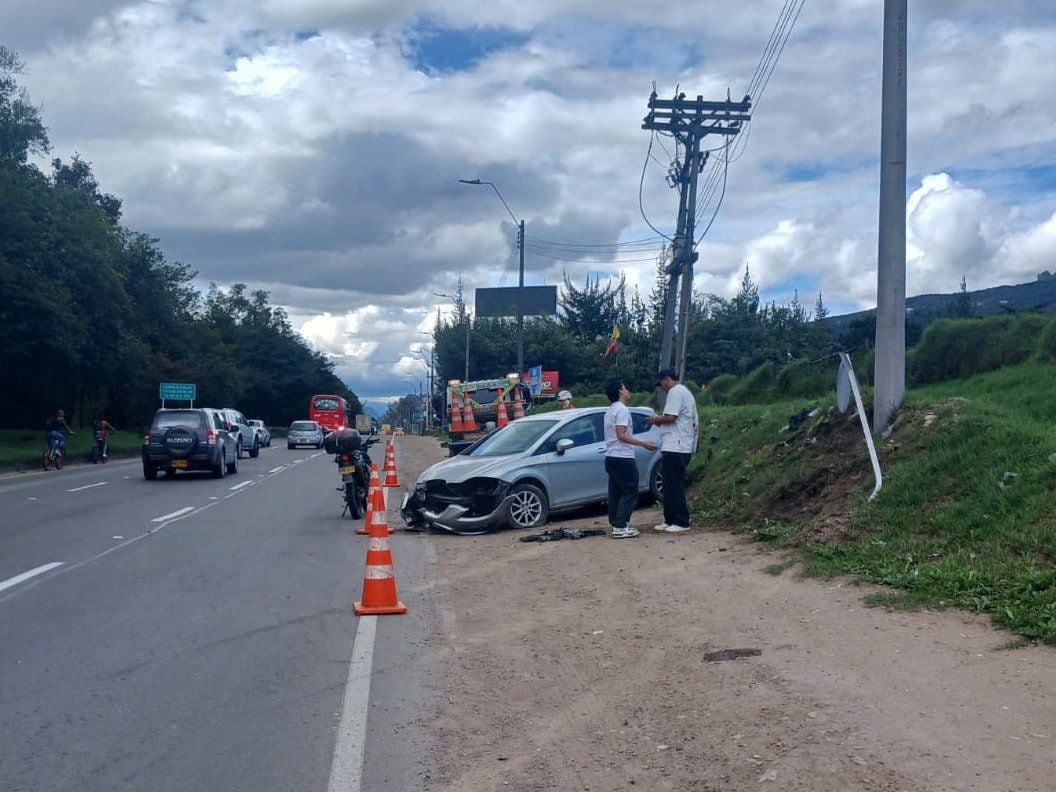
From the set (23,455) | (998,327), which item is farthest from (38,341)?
(998,327)

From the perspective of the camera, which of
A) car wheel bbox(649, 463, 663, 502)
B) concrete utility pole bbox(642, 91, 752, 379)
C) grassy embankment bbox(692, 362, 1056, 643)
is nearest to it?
grassy embankment bbox(692, 362, 1056, 643)

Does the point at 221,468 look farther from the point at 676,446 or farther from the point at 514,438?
the point at 676,446

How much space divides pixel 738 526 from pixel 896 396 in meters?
2.17

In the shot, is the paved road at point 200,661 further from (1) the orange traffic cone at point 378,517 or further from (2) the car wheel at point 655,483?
(2) the car wheel at point 655,483

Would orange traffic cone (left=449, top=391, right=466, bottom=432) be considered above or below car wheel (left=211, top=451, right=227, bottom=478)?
above

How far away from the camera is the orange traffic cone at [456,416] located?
31.0 m

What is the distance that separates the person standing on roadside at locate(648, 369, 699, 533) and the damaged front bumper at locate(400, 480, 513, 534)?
2.38 meters

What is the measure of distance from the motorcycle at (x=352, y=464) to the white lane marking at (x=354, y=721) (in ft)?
25.8

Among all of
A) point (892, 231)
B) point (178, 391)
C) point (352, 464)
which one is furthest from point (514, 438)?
point (178, 391)

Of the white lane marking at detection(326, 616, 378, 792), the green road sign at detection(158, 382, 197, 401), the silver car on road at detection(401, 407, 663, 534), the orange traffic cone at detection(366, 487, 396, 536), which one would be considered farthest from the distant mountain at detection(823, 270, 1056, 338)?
the green road sign at detection(158, 382, 197, 401)

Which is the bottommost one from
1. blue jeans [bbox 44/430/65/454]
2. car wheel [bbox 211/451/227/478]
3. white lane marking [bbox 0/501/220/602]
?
white lane marking [bbox 0/501/220/602]

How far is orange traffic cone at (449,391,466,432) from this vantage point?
31.0 metres

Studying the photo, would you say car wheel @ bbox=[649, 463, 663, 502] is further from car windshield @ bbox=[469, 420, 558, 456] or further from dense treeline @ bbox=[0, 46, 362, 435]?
dense treeline @ bbox=[0, 46, 362, 435]

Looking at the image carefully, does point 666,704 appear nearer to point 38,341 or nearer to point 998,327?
point 998,327
